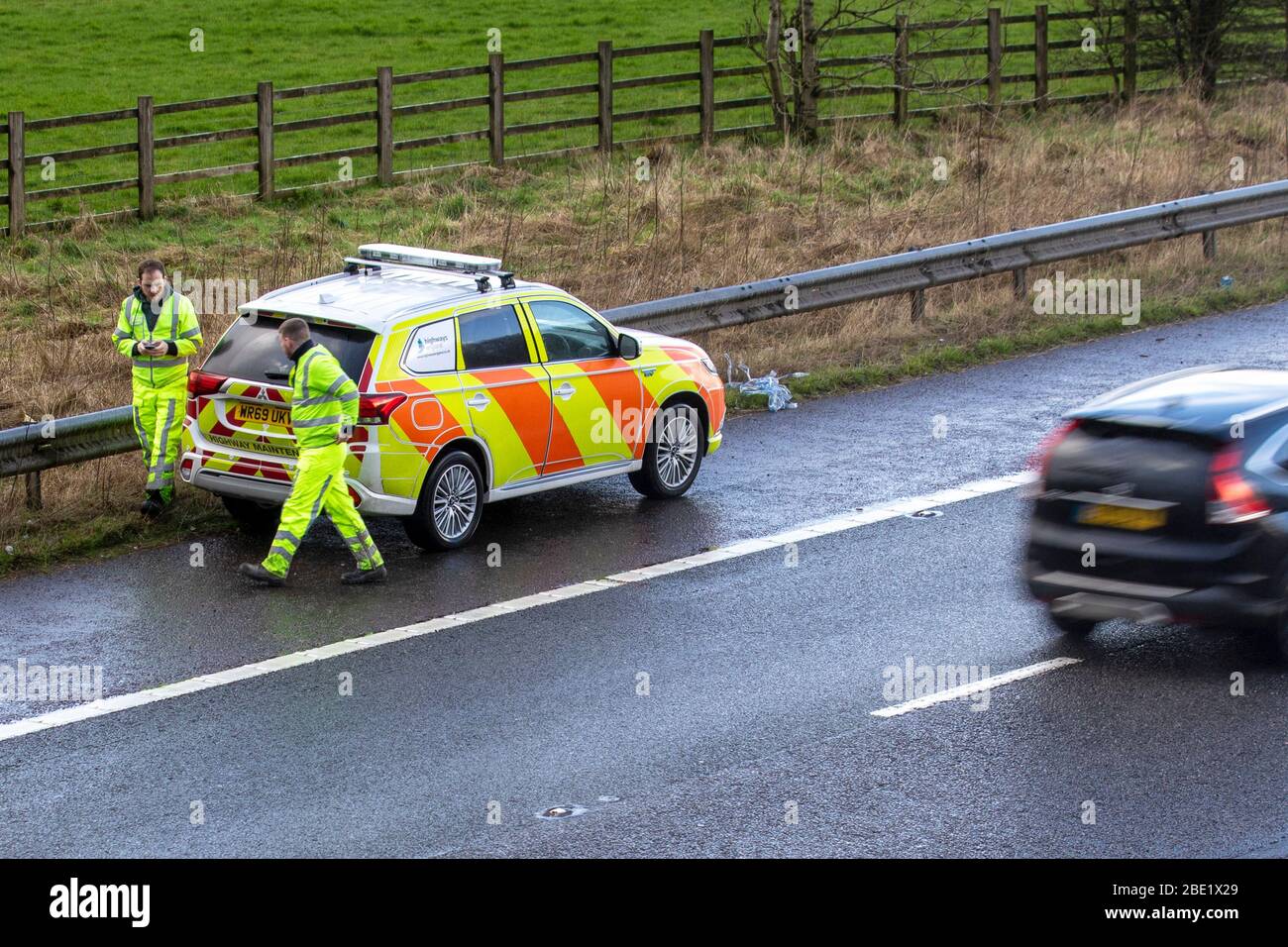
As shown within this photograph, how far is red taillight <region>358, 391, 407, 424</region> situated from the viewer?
1168 cm

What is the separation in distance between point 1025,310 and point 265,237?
839 cm

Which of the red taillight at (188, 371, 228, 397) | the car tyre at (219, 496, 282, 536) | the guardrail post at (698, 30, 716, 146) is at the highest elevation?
the guardrail post at (698, 30, 716, 146)

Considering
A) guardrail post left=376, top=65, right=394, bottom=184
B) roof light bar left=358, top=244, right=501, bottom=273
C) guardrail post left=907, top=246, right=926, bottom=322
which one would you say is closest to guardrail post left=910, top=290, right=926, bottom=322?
guardrail post left=907, top=246, right=926, bottom=322

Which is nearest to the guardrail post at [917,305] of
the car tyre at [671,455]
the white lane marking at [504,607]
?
the white lane marking at [504,607]

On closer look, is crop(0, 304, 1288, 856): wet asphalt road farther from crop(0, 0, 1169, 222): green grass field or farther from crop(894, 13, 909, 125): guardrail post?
crop(894, 13, 909, 125): guardrail post

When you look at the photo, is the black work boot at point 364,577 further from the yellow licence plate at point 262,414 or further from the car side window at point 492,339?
the car side window at point 492,339

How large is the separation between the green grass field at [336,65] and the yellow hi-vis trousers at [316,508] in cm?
1254

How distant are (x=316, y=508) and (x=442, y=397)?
1.13 meters

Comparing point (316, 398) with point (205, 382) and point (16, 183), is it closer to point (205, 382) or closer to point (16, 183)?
point (205, 382)

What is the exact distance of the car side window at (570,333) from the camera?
12852 mm

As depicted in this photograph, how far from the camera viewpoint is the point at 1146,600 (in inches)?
377

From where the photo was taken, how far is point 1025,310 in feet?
63.1

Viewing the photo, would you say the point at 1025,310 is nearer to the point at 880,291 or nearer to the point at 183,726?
the point at 880,291

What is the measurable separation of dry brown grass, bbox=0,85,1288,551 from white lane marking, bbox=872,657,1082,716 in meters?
7.45
